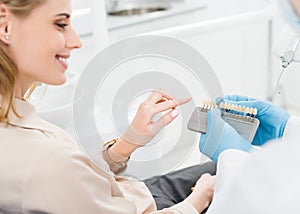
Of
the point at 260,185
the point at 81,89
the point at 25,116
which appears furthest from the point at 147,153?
the point at 260,185

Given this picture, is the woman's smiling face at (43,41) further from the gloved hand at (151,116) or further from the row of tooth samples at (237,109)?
the row of tooth samples at (237,109)

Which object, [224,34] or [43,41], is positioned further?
[224,34]

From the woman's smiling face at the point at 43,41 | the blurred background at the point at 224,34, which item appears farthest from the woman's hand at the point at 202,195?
the blurred background at the point at 224,34

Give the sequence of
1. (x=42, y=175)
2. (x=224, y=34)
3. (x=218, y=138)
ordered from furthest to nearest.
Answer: (x=224, y=34) → (x=218, y=138) → (x=42, y=175)

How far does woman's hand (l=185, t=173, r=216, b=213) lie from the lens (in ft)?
4.05

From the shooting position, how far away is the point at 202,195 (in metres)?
1.25

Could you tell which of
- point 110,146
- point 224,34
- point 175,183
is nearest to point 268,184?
point 110,146

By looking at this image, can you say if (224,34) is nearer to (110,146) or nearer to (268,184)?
(110,146)

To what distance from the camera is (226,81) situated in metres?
2.64

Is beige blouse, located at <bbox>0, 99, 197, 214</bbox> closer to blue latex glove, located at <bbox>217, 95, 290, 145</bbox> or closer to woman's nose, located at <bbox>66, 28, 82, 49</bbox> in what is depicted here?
woman's nose, located at <bbox>66, 28, 82, 49</bbox>

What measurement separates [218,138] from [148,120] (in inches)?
6.9

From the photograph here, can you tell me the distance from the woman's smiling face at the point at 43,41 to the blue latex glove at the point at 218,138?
0.37 m

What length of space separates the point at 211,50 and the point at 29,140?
5.83 feet

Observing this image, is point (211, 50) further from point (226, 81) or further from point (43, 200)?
point (43, 200)
